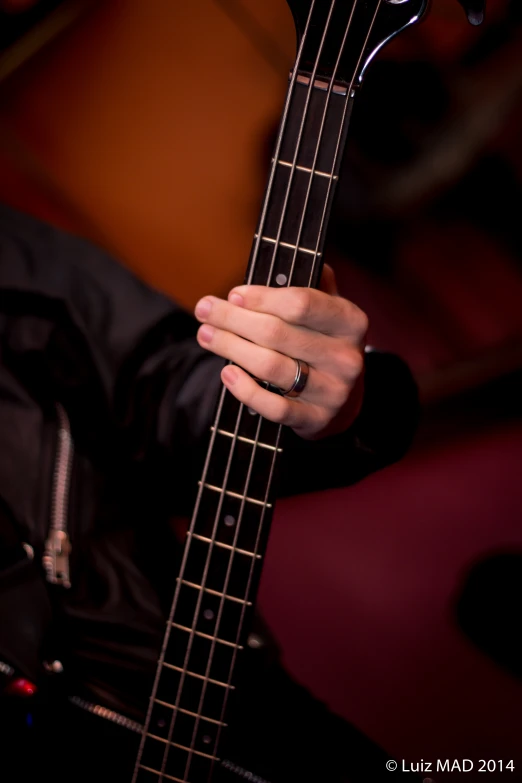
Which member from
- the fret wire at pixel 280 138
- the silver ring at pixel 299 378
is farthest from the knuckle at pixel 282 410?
the fret wire at pixel 280 138

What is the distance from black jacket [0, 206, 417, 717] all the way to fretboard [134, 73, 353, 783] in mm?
98

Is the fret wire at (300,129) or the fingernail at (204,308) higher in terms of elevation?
the fret wire at (300,129)

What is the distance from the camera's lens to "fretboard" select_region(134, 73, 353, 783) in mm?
576

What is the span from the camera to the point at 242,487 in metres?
0.62

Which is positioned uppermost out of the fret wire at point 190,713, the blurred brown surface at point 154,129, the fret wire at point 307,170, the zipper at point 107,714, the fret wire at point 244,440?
the blurred brown surface at point 154,129

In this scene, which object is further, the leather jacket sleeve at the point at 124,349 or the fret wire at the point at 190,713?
the leather jacket sleeve at the point at 124,349

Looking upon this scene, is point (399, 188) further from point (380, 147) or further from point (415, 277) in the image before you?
point (415, 277)

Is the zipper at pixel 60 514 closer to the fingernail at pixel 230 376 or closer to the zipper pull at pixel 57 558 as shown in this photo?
the zipper pull at pixel 57 558

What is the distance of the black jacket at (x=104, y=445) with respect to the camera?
0.72 meters

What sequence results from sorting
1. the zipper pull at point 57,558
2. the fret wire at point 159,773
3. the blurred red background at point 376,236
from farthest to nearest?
the blurred red background at point 376,236 < the zipper pull at point 57,558 < the fret wire at point 159,773

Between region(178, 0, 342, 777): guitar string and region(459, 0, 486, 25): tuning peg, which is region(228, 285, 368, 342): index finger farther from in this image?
region(459, 0, 486, 25): tuning peg

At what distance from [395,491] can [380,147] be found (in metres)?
1.10

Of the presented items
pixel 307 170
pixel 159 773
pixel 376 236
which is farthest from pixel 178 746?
pixel 376 236

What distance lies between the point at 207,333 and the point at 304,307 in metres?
0.09
